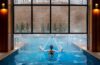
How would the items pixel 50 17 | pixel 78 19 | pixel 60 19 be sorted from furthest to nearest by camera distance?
1. pixel 60 19
2. pixel 78 19
3. pixel 50 17

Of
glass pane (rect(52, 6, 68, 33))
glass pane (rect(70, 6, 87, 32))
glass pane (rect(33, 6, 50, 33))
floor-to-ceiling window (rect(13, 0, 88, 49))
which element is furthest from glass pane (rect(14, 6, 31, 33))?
glass pane (rect(70, 6, 87, 32))

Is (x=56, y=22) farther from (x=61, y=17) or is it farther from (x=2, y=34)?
(x=2, y=34)

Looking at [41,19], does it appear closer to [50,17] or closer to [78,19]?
[50,17]

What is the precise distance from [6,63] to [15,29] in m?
4.42

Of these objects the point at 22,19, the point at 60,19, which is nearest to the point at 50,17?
the point at 60,19

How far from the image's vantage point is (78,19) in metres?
14.1

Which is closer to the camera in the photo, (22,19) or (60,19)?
(22,19)

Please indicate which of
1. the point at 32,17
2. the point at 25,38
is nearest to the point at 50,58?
the point at 32,17

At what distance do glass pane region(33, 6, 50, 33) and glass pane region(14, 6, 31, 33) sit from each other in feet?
1.13

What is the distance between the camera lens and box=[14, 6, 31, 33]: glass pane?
1352cm

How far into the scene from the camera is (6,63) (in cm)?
923

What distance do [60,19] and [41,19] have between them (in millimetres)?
983

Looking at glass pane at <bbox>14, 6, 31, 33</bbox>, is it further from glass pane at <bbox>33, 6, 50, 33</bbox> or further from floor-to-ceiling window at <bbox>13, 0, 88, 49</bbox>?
glass pane at <bbox>33, 6, 50, 33</bbox>

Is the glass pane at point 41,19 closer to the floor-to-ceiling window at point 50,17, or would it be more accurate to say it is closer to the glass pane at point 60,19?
the floor-to-ceiling window at point 50,17
